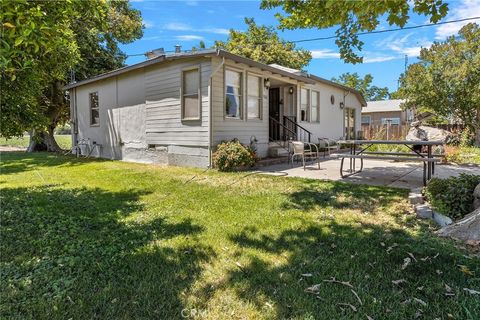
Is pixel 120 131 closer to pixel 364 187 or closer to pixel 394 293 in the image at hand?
pixel 364 187

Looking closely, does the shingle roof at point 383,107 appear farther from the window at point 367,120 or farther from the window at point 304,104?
the window at point 304,104

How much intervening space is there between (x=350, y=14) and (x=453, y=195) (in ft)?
12.0

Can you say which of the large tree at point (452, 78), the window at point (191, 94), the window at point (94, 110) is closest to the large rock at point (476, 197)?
the window at point (191, 94)

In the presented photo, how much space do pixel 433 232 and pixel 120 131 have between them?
10.4 metres

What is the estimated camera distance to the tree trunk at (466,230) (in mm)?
3125

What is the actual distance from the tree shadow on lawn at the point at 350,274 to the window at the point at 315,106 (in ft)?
33.2

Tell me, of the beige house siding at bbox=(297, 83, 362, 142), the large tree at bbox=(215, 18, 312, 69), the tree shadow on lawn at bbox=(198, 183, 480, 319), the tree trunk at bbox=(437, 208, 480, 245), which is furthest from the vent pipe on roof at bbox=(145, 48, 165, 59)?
the large tree at bbox=(215, 18, 312, 69)

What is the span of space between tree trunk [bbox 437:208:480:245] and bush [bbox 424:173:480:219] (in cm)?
40

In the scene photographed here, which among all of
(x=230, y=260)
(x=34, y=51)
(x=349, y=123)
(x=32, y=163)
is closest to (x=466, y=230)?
(x=230, y=260)

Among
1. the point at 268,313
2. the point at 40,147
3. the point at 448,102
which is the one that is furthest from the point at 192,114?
the point at 448,102

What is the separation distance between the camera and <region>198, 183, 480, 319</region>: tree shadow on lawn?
210 centimetres

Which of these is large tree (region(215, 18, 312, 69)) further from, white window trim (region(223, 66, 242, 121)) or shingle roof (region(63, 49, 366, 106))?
white window trim (region(223, 66, 242, 121))

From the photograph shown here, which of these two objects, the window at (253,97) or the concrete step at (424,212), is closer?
the concrete step at (424,212)

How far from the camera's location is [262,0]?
640 centimetres
